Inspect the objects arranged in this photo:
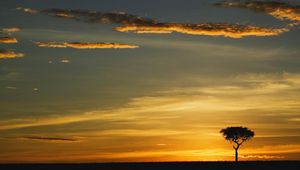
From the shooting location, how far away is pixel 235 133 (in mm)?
139250

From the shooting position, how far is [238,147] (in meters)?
141

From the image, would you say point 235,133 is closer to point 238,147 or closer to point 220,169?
point 238,147

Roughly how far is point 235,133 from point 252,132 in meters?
4.73

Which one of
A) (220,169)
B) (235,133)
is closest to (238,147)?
(235,133)

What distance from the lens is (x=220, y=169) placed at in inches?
4281

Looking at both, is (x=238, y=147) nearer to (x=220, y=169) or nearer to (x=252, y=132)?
(x=252, y=132)

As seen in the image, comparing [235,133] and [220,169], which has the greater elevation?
[235,133]

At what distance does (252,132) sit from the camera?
141 m

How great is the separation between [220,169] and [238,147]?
110ft

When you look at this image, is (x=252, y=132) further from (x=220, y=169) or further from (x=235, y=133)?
(x=220, y=169)

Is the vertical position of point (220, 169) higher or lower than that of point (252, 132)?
lower

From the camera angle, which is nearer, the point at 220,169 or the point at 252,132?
the point at 220,169

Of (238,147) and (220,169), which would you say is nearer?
(220,169)

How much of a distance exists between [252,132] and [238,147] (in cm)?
483
